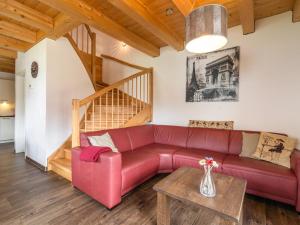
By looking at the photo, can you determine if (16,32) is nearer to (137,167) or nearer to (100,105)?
(100,105)

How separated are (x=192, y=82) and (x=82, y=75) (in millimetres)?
2434

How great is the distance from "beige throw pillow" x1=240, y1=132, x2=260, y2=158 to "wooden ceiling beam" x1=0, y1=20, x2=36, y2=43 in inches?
161

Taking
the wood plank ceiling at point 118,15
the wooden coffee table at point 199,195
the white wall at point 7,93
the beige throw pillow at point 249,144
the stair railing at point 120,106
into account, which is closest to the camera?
the wooden coffee table at point 199,195

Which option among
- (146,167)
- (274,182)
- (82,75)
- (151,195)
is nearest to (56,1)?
(82,75)

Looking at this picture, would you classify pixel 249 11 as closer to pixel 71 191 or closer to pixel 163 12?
pixel 163 12

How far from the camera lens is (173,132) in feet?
10.9

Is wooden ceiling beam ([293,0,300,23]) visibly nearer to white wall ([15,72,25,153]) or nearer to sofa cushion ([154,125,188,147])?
sofa cushion ([154,125,188,147])

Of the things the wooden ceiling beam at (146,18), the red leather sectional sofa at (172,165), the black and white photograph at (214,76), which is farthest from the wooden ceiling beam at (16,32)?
the black and white photograph at (214,76)

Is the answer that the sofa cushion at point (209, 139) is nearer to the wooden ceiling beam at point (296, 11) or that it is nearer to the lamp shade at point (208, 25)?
the lamp shade at point (208, 25)

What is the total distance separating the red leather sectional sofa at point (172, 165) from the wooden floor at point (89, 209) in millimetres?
117

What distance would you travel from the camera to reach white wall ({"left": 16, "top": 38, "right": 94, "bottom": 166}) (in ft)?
9.97

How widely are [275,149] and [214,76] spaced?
1.63 metres

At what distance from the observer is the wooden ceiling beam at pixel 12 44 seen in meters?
3.13

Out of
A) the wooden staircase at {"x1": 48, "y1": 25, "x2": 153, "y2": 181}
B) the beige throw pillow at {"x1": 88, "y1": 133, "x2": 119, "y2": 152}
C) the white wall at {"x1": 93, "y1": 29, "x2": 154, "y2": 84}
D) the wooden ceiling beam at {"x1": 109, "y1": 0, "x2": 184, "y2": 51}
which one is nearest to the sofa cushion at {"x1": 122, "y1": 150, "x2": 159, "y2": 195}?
the beige throw pillow at {"x1": 88, "y1": 133, "x2": 119, "y2": 152}
